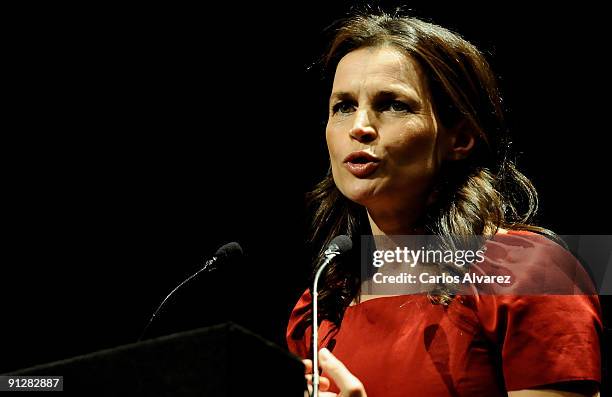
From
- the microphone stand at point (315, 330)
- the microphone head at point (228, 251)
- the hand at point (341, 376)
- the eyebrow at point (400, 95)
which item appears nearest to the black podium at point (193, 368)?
the microphone stand at point (315, 330)

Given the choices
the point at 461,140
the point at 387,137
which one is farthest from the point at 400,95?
the point at 461,140

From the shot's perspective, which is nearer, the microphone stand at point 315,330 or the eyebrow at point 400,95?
the microphone stand at point 315,330

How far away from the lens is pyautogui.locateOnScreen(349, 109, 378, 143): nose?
194 cm

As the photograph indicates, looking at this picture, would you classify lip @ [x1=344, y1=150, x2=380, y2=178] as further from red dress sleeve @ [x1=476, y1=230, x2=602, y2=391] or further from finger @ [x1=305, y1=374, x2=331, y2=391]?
finger @ [x1=305, y1=374, x2=331, y2=391]

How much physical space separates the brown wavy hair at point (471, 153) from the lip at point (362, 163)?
0.21 meters

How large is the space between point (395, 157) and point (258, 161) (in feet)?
3.38

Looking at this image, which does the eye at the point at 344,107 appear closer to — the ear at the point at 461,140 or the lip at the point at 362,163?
the lip at the point at 362,163

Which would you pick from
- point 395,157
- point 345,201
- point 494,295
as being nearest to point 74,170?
point 345,201

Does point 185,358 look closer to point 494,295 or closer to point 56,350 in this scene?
point 494,295

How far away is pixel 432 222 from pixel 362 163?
240 millimetres

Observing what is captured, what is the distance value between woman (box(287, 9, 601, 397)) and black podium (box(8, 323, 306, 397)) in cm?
69

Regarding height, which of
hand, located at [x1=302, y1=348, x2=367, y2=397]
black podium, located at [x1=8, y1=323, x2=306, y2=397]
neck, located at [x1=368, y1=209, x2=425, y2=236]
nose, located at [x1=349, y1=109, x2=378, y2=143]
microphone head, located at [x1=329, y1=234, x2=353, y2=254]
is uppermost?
nose, located at [x1=349, y1=109, x2=378, y2=143]

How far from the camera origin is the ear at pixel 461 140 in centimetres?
207

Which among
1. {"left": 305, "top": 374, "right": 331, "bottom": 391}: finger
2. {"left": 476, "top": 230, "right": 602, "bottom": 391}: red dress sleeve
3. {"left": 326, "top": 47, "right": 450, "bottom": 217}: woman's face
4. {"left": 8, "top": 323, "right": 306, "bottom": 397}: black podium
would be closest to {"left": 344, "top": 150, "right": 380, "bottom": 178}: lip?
{"left": 326, "top": 47, "right": 450, "bottom": 217}: woman's face
